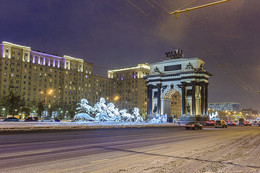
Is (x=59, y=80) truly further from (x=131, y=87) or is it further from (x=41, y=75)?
(x=131, y=87)

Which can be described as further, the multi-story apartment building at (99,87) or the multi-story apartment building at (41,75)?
the multi-story apartment building at (99,87)

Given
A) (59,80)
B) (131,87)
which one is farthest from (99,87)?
(59,80)

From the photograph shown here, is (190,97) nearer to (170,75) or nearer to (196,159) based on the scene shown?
(170,75)

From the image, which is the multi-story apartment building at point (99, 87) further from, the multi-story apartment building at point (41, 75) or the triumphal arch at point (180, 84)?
the triumphal arch at point (180, 84)

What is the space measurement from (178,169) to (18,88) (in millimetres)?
101630

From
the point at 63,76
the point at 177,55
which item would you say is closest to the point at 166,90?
the point at 177,55

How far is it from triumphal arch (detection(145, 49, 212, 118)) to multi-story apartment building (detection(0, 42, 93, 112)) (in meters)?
38.0

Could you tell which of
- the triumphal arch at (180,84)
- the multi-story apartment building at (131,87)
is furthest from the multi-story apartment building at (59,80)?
the triumphal arch at (180,84)

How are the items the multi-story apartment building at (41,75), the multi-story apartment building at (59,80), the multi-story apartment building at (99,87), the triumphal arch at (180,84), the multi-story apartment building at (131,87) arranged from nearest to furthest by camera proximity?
the triumphal arch at (180,84)
the multi-story apartment building at (41,75)
the multi-story apartment building at (59,80)
the multi-story apartment building at (99,87)
the multi-story apartment building at (131,87)

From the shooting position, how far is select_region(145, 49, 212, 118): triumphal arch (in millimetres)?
70000

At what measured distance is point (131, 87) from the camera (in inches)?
5300

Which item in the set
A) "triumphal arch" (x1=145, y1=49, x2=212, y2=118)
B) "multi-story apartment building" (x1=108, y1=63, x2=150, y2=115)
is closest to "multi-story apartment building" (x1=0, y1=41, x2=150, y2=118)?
"multi-story apartment building" (x1=108, y1=63, x2=150, y2=115)

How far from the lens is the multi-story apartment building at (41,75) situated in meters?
96.3

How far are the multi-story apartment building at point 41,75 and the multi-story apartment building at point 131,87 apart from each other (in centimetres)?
1913
